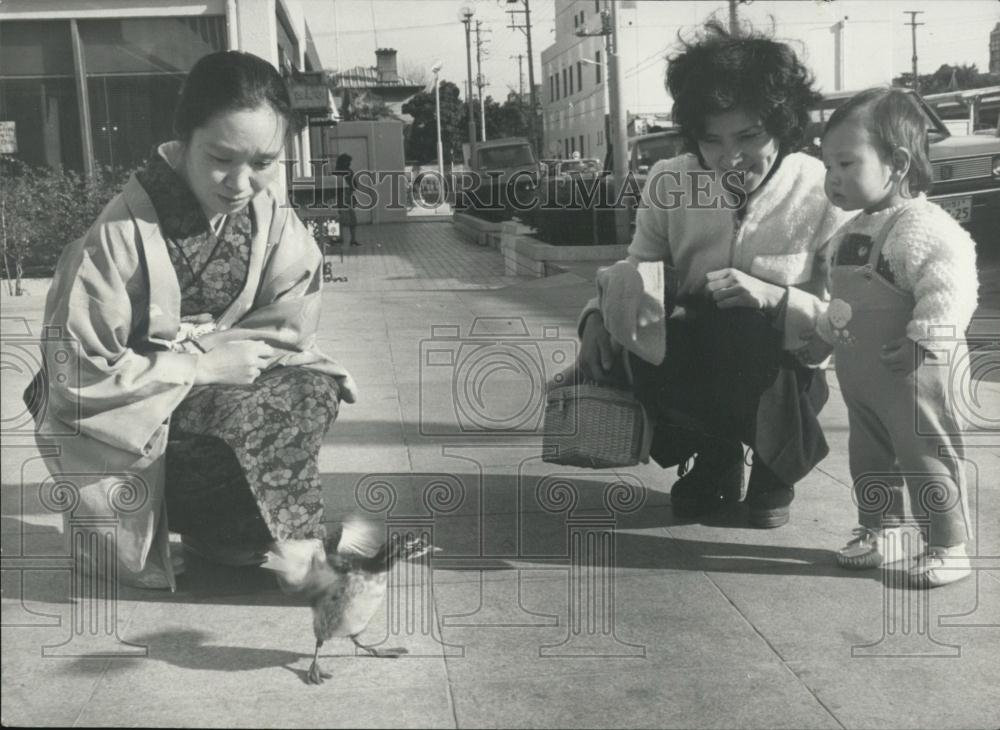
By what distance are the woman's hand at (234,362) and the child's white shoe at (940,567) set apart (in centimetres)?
123

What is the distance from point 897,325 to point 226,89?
126 centimetres

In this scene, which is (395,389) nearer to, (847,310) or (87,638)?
(87,638)

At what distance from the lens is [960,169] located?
1.92 meters

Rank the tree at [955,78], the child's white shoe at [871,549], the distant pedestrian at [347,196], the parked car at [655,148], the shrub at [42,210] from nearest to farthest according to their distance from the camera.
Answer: the shrub at [42,210], the distant pedestrian at [347,196], the tree at [955,78], the parked car at [655,148], the child's white shoe at [871,549]

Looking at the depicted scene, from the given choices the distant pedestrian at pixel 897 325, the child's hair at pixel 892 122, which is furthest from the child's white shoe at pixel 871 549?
the child's hair at pixel 892 122

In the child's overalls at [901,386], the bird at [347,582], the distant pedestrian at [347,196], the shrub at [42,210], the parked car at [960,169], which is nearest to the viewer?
the shrub at [42,210]

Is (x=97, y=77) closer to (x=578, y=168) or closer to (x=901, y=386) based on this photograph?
(x=578, y=168)

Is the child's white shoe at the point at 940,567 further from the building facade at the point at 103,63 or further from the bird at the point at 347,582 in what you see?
the building facade at the point at 103,63

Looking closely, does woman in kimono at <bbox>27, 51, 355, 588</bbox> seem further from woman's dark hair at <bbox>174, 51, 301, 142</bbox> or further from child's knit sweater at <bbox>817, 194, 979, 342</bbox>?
child's knit sweater at <bbox>817, 194, 979, 342</bbox>

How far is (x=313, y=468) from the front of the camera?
1.64 metres

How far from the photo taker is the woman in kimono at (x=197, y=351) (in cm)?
130

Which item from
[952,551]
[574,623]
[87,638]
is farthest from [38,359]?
[952,551]

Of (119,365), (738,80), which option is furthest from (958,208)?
(119,365)

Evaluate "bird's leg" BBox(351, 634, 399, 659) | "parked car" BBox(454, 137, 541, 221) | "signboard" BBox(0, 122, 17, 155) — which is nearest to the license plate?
"parked car" BBox(454, 137, 541, 221)
